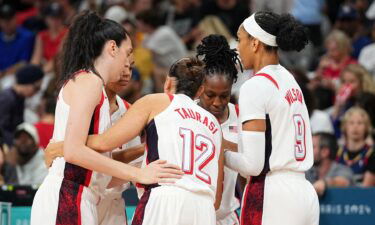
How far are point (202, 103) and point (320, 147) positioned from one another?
3.52 m

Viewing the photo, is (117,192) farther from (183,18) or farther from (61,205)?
(183,18)

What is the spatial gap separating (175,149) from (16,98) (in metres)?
5.48

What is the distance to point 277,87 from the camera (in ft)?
19.5

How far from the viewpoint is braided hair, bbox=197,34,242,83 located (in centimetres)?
626

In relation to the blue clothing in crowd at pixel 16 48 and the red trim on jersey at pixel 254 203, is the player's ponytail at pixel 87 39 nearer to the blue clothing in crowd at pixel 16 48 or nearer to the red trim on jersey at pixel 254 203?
the red trim on jersey at pixel 254 203

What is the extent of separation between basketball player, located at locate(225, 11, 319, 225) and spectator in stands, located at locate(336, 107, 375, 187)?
3703 mm

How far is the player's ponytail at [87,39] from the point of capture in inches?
229

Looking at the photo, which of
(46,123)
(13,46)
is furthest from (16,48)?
(46,123)

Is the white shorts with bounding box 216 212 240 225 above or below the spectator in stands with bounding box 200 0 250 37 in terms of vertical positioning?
above

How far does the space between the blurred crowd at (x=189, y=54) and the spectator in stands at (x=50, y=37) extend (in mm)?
14

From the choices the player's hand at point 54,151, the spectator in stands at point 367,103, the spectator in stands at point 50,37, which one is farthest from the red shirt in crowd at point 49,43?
the player's hand at point 54,151

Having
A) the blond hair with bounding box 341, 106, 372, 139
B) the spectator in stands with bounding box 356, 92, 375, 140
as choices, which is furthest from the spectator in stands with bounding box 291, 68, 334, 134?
the spectator in stands with bounding box 356, 92, 375, 140

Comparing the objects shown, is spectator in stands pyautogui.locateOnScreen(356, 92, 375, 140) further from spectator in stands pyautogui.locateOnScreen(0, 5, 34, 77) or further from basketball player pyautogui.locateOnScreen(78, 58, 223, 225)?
basketball player pyautogui.locateOnScreen(78, 58, 223, 225)

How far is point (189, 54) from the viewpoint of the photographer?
12922 millimetres
